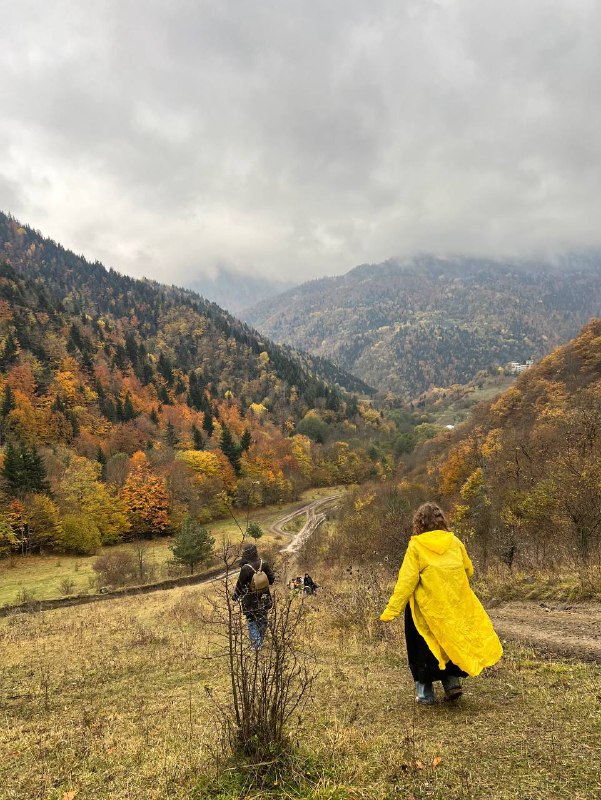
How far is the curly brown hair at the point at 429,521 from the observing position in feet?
18.3

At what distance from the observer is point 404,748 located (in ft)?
13.6

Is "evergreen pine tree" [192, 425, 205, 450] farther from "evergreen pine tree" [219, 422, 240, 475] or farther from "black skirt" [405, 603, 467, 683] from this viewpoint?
"black skirt" [405, 603, 467, 683]

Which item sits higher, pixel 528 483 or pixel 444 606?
pixel 444 606

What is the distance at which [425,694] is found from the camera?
5398 mm

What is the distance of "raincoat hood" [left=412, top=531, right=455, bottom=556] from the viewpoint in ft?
17.3

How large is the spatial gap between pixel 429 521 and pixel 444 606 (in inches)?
38.8

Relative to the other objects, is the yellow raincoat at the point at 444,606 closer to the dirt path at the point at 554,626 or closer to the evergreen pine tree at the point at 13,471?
→ the dirt path at the point at 554,626

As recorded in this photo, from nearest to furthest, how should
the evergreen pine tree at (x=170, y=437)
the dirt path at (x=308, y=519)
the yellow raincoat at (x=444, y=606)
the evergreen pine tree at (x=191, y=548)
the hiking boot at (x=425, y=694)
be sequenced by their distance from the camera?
the yellow raincoat at (x=444, y=606) → the hiking boot at (x=425, y=694) → the evergreen pine tree at (x=191, y=548) → the dirt path at (x=308, y=519) → the evergreen pine tree at (x=170, y=437)

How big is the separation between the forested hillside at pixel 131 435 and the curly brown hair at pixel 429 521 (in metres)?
6.27

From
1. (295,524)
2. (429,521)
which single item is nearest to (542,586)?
(429,521)

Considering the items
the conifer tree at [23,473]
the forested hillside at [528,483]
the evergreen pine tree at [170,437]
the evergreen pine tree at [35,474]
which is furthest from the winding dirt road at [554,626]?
the evergreen pine tree at [170,437]

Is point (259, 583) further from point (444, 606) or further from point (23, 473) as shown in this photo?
point (23, 473)

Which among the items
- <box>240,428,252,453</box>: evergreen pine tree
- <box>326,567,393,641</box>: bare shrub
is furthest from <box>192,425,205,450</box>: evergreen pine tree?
<box>326,567,393,641</box>: bare shrub

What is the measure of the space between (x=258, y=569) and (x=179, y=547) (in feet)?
113
